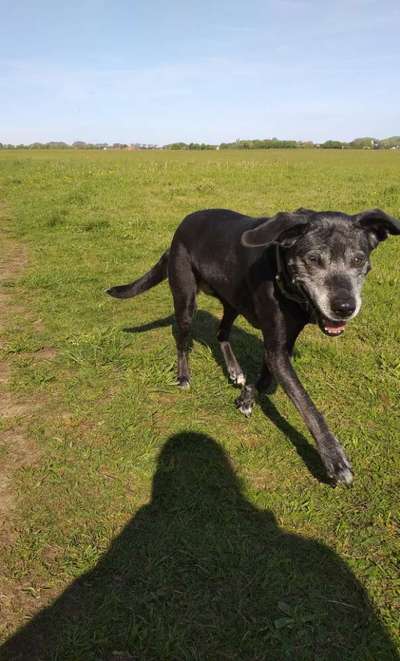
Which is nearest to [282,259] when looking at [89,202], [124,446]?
[124,446]

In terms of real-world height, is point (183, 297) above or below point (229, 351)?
above

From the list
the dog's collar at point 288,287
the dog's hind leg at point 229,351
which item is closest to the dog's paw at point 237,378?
the dog's hind leg at point 229,351

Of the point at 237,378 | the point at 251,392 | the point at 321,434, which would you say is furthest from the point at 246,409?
the point at 321,434

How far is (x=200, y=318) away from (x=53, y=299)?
2452 millimetres

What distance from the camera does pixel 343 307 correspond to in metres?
3.44

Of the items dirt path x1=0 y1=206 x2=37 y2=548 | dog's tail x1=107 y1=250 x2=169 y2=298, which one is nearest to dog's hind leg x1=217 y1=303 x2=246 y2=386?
dog's tail x1=107 y1=250 x2=169 y2=298

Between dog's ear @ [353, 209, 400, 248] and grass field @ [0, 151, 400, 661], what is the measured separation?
179 centimetres

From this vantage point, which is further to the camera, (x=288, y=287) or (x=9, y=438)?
(x=9, y=438)

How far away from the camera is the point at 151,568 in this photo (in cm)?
314

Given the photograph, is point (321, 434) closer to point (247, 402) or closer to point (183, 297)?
point (247, 402)

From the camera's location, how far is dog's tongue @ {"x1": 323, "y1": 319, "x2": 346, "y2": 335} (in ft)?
11.9

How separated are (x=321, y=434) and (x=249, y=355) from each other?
96.6 inches

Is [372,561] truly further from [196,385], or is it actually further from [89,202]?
[89,202]

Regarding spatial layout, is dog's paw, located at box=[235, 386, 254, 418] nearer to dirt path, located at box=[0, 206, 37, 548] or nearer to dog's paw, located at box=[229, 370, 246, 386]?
dog's paw, located at box=[229, 370, 246, 386]
